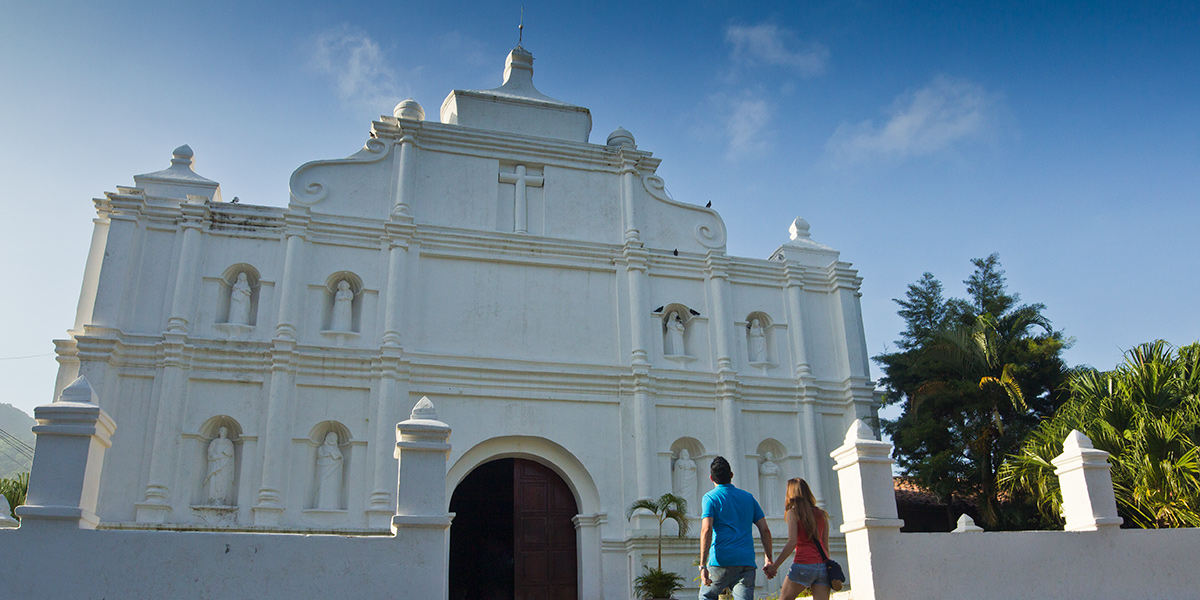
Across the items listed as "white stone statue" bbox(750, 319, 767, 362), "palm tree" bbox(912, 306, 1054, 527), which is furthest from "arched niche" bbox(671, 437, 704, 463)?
"palm tree" bbox(912, 306, 1054, 527)

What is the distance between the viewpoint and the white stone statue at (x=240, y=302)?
563 inches

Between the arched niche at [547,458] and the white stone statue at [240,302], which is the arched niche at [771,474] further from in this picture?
the white stone statue at [240,302]

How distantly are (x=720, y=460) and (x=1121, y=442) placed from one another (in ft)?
21.7

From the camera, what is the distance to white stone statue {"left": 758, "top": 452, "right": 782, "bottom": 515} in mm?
15492

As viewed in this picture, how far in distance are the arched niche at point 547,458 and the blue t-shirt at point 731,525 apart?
7646 millimetres

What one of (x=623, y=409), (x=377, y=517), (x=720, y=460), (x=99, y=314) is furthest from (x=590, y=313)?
(x=720, y=460)

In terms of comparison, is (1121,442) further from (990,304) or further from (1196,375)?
(990,304)

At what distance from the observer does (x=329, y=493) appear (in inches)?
531

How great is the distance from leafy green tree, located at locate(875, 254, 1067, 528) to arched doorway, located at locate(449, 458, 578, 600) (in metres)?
7.34

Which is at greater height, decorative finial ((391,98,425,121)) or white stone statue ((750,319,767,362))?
decorative finial ((391,98,425,121))

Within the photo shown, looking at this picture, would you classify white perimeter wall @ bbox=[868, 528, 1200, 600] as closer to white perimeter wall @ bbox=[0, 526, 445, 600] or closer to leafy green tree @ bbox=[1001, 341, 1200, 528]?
leafy green tree @ bbox=[1001, 341, 1200, 528]

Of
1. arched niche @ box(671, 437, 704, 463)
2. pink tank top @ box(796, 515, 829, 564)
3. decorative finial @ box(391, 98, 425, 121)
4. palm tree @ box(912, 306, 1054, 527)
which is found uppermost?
decorative finial @ box(391, 98, 425, 121)

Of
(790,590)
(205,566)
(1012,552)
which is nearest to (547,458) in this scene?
(205,566)

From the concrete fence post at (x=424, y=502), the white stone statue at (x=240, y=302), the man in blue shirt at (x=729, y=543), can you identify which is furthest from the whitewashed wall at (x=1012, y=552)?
the white stone statue at (x=240, y=302)
